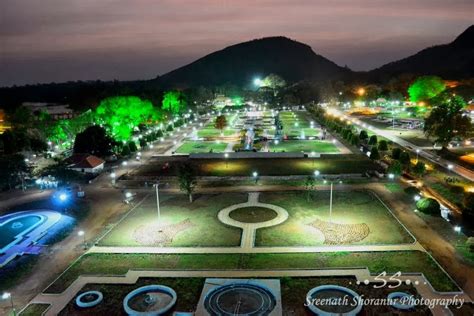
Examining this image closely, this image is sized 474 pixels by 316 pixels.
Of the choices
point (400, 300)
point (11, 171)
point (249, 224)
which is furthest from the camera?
point (11, 171)

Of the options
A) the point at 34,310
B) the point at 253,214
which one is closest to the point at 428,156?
the point at 253,214

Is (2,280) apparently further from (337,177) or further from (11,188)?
(337,177)

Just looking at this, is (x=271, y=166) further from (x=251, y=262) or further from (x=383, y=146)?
(x=251, y=262)

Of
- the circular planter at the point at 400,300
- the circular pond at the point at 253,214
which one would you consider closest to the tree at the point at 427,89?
the circular pond at the point at 253,214

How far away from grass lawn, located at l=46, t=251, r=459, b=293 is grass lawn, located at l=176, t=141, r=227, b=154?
134 feet

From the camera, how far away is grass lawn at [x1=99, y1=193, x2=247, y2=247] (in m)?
31.9

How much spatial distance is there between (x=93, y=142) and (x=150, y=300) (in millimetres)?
41897

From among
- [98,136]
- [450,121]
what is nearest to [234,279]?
[98,136]

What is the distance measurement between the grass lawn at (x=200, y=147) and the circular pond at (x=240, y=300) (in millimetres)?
45521

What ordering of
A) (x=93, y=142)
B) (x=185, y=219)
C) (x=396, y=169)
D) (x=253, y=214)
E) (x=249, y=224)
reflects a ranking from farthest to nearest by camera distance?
(x=93, y=142), (x=396, y=169), (x=253, y=214), (x=185, y=219), (x=249, y=224)

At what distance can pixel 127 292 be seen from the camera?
81.6 feet

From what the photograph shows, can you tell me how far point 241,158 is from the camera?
62312 mm

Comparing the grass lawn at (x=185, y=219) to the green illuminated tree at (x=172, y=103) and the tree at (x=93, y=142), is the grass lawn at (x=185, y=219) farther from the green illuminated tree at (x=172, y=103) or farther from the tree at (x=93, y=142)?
the green illuminated tree at (x=172, y=103)

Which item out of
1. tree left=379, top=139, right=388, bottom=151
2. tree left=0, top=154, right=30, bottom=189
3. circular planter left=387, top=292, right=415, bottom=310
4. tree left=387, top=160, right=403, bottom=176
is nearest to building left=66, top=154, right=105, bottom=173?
tree left=0, top=154, right=30, bottom=189
